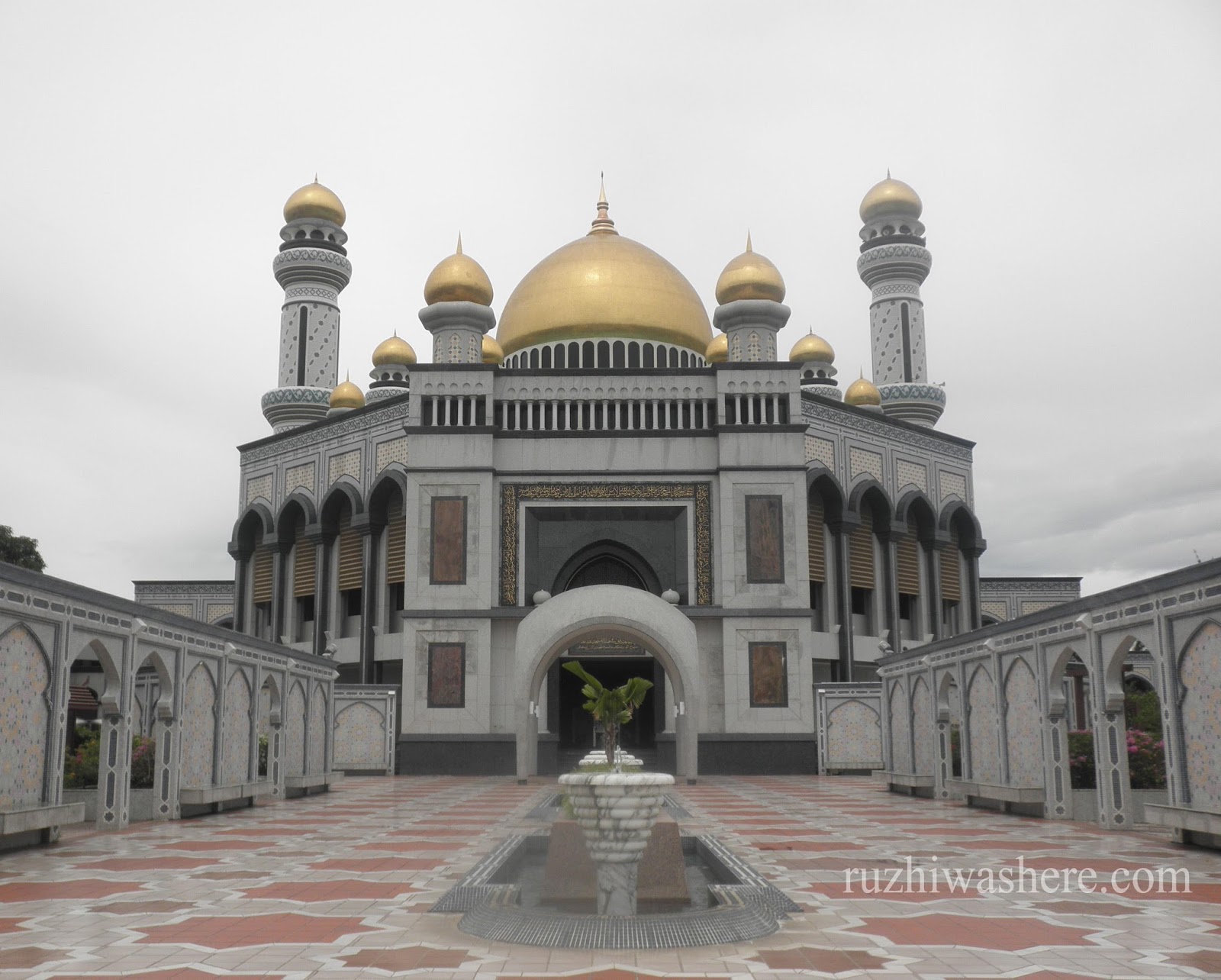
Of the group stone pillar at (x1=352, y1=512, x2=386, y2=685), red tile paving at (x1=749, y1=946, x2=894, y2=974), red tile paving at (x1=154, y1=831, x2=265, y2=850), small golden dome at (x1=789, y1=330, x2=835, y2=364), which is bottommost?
red tile paving at (x1=154, y1=831, x2=265, y2=850)

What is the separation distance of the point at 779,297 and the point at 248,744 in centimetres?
1478

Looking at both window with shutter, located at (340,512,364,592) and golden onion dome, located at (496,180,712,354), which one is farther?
window with shutter, located at (340,512,364,592)

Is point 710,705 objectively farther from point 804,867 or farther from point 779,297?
point 804,867

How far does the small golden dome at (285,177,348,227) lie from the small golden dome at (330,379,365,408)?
6244mm

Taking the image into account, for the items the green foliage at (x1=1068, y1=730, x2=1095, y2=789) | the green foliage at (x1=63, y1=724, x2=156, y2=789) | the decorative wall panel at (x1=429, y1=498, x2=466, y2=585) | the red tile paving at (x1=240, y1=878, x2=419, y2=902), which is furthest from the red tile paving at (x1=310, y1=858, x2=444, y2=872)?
the decorative wall panel at (x1=429, y1=498, x2=466, y2=585)

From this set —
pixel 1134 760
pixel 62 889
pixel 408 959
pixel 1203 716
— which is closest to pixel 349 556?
pixel 1134 760

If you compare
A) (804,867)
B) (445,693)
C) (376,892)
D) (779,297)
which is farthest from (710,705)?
(376,892)

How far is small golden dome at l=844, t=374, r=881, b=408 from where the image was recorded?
32.6 meters

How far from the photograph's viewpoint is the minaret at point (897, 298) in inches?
1332

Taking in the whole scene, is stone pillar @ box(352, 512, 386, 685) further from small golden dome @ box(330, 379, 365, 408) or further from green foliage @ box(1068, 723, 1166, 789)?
green foliage @ box(1068, 723, 1166, 789)

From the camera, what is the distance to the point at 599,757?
1245 cm

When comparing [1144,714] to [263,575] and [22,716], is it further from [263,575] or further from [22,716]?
[263,575]

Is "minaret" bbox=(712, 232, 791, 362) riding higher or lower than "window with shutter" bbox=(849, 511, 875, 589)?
higher

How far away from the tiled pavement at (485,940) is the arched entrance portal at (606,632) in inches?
285
